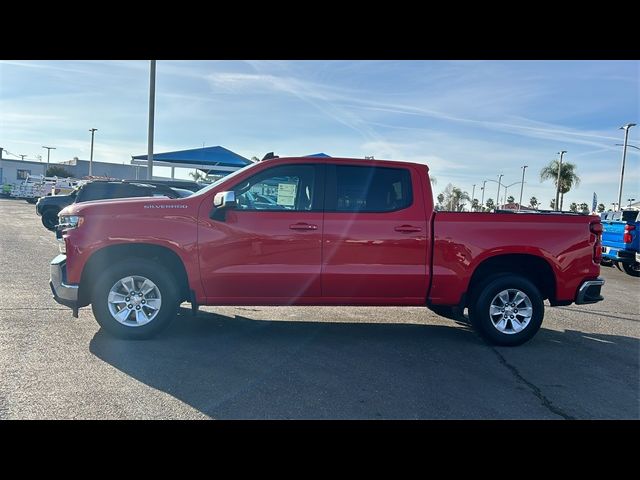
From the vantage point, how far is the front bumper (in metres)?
5.36

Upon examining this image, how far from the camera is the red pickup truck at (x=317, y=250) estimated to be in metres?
5.42

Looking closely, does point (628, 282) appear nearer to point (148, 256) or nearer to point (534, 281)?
point (534, 281)

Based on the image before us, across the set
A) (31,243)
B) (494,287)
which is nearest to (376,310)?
(494,287)

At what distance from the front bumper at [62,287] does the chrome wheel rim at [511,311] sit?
4.77 m

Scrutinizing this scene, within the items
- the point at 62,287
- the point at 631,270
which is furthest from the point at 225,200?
the point at 631,270

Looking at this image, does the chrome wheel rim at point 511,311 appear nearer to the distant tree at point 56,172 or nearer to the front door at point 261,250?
the front door at point 261,250

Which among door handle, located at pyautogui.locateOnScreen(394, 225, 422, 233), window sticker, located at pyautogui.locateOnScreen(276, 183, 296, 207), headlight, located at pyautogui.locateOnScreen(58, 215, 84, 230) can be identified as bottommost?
headlight, located at pyautogui.locateOnScreen(58, 215, 84, 230)

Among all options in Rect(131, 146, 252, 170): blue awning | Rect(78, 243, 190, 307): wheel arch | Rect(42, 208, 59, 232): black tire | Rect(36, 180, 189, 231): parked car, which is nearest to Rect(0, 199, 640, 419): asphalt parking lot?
Rect(78, 243, 190, 307): wheel arch

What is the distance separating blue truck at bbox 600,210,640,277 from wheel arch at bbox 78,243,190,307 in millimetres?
12104

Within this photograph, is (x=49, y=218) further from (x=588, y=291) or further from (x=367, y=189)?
(x=588, y=291)

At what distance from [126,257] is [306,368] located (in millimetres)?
2432

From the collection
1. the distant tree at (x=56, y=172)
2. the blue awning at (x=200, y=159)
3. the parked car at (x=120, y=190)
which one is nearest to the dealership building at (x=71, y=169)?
the distant tree at (x=56, y=172)

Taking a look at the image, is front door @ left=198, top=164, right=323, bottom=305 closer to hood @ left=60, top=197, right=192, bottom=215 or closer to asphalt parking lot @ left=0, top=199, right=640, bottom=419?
hood @ left=60, top=197, right=192, bottom=215
